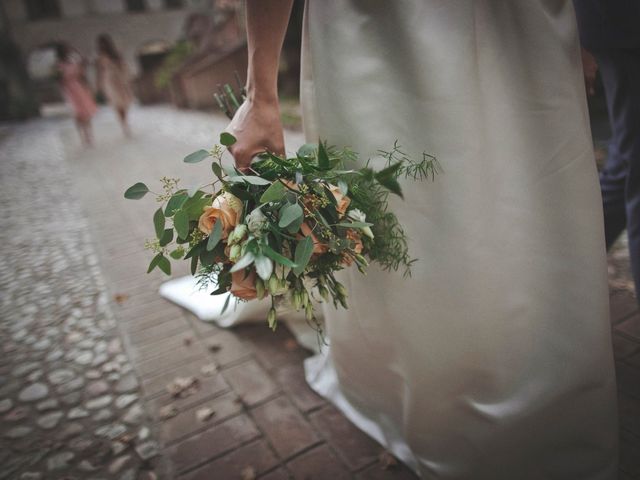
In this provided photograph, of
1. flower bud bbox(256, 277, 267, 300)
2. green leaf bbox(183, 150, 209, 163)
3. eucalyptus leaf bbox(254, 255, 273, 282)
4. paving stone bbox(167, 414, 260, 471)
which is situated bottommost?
paving stone bbox(167, 414, 260, 471)

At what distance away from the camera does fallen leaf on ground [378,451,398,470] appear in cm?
150

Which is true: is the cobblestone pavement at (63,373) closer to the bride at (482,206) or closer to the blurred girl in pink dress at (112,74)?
the bride at (482,206)

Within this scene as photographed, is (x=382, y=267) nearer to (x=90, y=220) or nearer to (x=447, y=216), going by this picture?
(x=447, y=216)

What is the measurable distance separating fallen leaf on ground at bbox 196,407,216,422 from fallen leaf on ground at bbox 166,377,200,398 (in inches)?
5.3

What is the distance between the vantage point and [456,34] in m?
Answer: 1.02

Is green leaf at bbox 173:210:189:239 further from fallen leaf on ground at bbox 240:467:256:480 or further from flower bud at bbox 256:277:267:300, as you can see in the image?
fallen leaf on ground at bbox 240:467:256:480

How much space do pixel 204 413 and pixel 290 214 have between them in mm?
1249

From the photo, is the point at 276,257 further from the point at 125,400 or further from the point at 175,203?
the point at 125,400

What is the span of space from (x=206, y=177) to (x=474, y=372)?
445 cm

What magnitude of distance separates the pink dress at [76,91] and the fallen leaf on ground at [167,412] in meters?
8.62

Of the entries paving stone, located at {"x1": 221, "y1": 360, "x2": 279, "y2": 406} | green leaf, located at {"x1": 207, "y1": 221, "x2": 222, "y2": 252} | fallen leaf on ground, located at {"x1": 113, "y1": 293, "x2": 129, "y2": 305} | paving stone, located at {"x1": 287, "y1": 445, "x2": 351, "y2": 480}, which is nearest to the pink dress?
fallen leaf on ground, located at {"x1": 113, "y1": 293, "x2": 129, "y2": 305}

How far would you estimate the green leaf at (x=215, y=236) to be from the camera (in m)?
0.94

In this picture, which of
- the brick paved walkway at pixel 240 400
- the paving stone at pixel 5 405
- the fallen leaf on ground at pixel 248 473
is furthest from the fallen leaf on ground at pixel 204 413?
the paving stone at pixel 5 405

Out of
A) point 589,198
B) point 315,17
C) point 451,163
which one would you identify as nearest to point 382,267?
point 451,163
